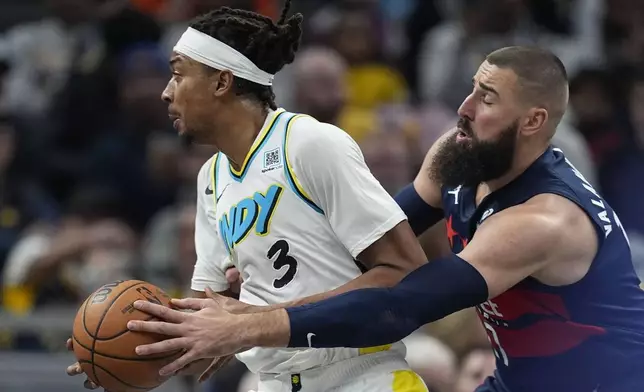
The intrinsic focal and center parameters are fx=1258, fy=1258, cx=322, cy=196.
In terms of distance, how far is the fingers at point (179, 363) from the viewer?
14.1 feet

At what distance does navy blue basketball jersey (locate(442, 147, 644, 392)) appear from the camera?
4.87m

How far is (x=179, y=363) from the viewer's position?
436cm

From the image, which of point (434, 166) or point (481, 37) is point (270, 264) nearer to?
point (434, 166)

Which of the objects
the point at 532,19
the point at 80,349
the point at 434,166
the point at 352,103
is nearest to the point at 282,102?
the point at 352,103

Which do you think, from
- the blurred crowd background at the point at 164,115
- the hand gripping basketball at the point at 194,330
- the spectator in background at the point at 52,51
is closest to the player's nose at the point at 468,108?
the hand gripping basketball at the point at 194,330

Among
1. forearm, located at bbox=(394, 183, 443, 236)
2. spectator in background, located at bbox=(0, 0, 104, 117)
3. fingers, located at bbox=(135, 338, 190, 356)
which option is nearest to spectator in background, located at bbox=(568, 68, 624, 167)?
spectator in background, located at bbox=(0, 0, 104, 117)

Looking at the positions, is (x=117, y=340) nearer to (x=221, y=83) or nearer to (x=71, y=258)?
(x=221, y=83)

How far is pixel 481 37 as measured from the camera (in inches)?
404

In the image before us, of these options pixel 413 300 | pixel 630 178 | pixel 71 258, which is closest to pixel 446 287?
pixel 413 300

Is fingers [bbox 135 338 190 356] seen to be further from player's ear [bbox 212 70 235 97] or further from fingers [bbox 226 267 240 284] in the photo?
player's ear [bbox 212 70 235 97]

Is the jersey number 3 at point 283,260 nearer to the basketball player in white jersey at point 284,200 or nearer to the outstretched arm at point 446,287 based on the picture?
the basketball player in white jersey at point 284,200

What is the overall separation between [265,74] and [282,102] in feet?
15.8

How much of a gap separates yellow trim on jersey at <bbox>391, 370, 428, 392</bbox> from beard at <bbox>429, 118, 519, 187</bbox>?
0.79 m

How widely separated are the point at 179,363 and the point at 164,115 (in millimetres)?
5957
